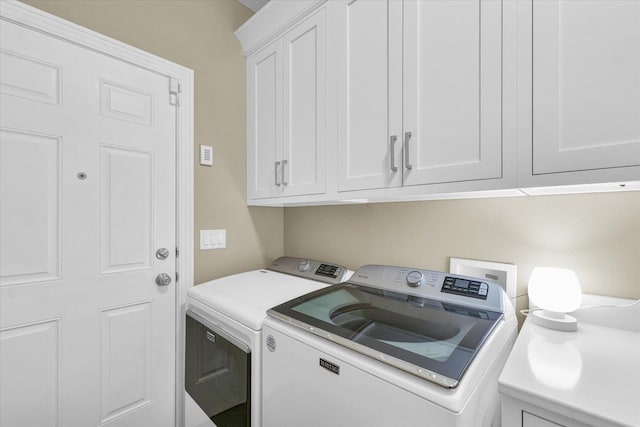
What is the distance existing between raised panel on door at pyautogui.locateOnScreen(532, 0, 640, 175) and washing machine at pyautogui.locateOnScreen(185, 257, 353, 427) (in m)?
1.11

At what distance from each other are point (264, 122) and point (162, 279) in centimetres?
107

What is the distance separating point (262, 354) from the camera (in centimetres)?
108

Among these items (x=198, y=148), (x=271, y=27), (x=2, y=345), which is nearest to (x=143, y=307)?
(x=2, y=345)

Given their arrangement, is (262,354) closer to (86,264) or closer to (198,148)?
(86,264)

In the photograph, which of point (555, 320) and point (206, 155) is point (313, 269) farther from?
point (555, 320)

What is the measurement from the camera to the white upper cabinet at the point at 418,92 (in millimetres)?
921

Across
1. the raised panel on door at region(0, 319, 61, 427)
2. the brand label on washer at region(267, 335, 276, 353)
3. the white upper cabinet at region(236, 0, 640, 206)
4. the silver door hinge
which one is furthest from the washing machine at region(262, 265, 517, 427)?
the silver door hinge

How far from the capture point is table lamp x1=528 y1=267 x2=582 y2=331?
968mm

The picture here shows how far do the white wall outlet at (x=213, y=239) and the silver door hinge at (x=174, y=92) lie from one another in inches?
29.3

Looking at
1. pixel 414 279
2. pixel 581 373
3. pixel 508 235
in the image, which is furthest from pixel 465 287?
pixel 581 373

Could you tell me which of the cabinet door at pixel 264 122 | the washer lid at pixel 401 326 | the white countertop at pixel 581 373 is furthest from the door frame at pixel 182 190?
the white countertop at pixel 581 373

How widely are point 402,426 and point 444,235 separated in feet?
3.02

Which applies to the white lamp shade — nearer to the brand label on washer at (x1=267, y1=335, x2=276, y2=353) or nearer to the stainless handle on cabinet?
the stainless handle on cabinet

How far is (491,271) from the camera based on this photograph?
1.25 meters
